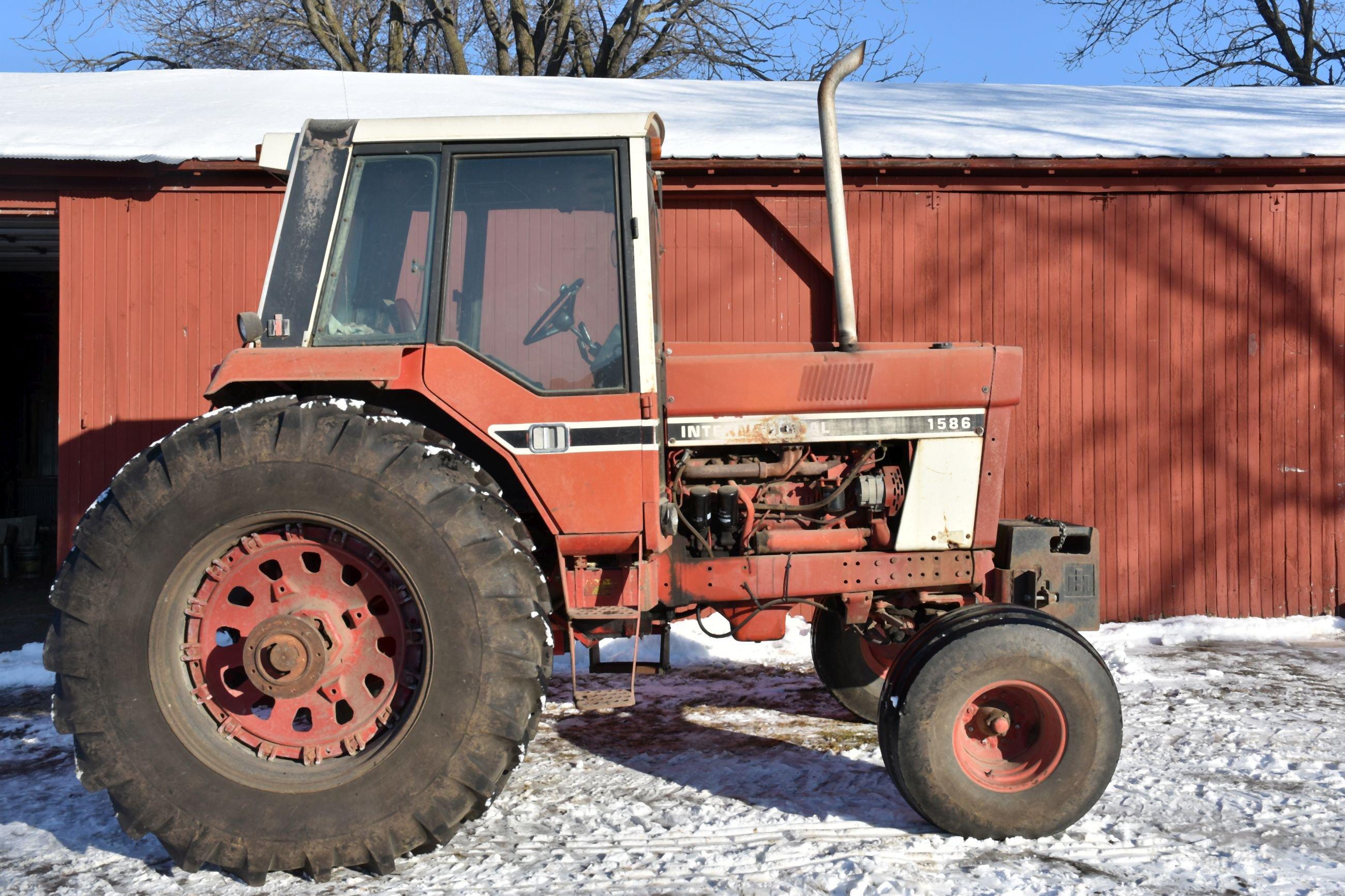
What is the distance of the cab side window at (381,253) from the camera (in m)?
3.21

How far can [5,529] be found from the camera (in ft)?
32.0

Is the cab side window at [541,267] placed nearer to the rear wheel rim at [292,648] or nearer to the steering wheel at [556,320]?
the steering wheel at [556,320]

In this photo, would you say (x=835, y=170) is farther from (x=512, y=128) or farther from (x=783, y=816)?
(x=783, y=816)

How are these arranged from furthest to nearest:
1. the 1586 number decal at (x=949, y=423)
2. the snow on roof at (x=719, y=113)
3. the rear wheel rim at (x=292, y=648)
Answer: the snow on roof at (x=719, y=113) < the 1586 number decal at (x=949, y=423) < the rear wheel rim at (x=292, y=648)

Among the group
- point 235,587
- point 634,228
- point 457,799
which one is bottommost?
point 457,799

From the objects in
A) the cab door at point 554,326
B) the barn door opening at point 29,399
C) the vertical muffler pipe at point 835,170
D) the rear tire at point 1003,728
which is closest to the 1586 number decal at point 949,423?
the vertical muffler pipe at point 835,170

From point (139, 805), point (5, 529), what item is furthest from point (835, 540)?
point (5, 529)

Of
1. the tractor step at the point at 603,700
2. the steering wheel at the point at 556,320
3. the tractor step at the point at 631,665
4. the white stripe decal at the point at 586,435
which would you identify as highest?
the steering wheel at the point at 556,320

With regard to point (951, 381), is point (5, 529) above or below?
below

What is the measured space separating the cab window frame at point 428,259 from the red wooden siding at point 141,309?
12.2 ft

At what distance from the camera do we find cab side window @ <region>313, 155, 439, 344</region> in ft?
10.5

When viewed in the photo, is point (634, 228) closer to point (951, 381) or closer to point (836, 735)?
→ point (951, 381)

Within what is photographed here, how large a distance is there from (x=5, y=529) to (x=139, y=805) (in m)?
8.82

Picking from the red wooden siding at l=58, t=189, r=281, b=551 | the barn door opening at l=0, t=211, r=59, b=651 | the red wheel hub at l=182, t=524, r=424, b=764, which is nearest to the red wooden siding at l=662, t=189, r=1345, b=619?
the red wooden siding at l=58, t=189, r=281, b=551
